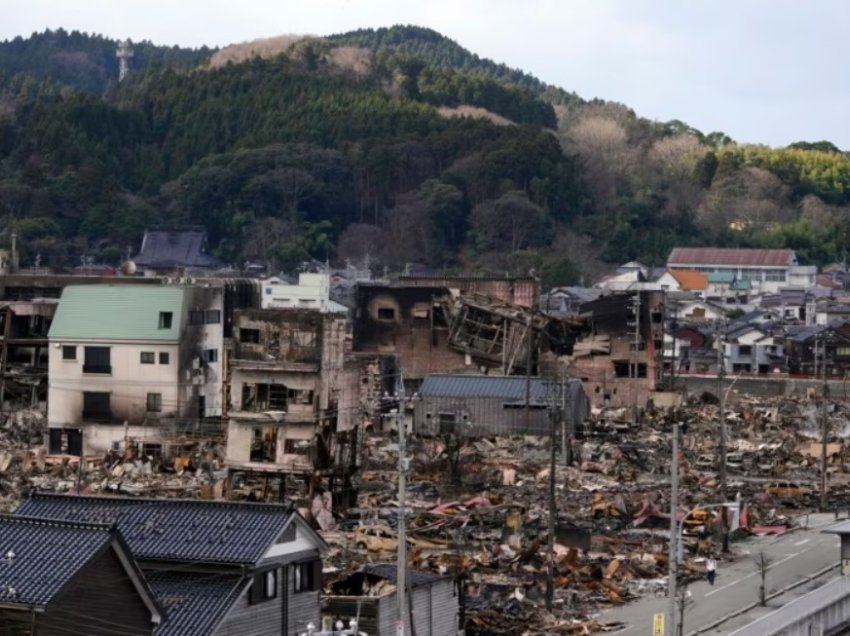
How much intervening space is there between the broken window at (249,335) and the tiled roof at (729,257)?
63054mm

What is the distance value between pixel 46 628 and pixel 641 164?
105012 mm

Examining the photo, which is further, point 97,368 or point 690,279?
point 690,279

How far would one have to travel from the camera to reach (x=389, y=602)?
2102 centimetres

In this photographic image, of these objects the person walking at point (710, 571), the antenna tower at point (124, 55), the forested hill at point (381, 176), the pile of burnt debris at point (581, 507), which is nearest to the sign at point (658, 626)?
the pile of burnt debris at point (581, 507)

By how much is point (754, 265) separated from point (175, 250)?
31054 millimetres

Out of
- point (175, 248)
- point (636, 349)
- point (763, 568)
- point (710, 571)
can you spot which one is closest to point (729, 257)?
point (175, 248)

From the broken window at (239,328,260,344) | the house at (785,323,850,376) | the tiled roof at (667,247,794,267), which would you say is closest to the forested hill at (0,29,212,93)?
Answer: the tiled roof at (667,247,794,267)

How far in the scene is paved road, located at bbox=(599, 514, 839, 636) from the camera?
24.9 metres

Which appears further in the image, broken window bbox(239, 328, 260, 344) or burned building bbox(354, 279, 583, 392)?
burned building bbox(354, 279, 583, 392)

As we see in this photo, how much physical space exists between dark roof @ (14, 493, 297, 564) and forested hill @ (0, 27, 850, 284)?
221ft

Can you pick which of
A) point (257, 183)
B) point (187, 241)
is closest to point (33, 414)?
point (187, 241)

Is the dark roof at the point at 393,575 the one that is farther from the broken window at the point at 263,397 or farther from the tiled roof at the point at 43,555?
the broken window at the point at 263,397

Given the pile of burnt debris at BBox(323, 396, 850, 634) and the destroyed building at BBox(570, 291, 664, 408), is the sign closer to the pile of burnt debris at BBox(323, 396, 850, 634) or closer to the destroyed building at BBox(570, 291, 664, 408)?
the pile of burnt debris at BBox(323, 396, 850, 634)

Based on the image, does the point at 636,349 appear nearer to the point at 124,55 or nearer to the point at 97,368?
the point at 97,368
